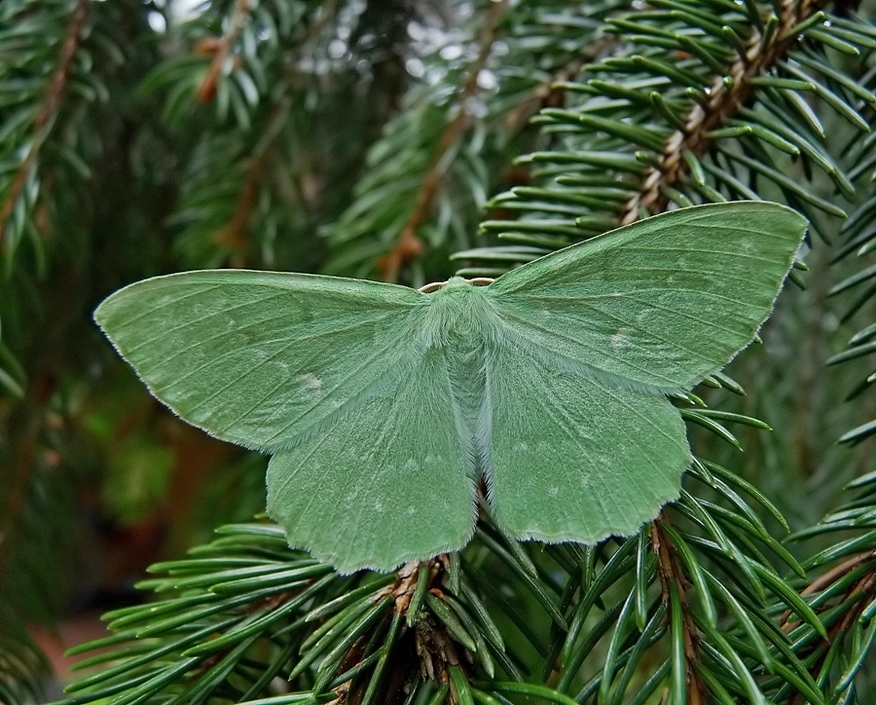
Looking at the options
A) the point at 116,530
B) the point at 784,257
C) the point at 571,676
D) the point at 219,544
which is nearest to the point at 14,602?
the point at 219,544

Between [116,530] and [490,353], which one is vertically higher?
[490,353]

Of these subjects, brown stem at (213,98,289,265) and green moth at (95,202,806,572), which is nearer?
green moth at (95,202,806,572)

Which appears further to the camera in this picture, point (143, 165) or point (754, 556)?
point (143, 165)

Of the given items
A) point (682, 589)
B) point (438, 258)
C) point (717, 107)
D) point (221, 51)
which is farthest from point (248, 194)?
point (682, 589)

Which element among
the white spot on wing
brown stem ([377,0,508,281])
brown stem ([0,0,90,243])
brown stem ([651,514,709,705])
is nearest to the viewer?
brown stem ([651,514,709,705])

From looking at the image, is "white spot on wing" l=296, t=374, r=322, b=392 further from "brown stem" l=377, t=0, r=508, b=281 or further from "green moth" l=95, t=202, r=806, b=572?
"brown stem" l=377, t=0, r=508, b=281

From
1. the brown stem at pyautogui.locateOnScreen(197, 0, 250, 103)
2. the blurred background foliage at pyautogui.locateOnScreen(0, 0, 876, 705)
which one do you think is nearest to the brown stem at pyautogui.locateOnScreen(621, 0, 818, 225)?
the blurred background foliage at pyautogui.locateOnScreen(0, 0, 876, 705)

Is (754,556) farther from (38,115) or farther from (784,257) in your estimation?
(38,115)
